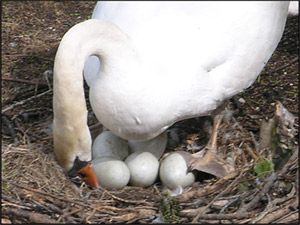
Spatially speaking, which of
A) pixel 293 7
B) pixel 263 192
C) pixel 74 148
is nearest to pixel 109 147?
pixel 74 148

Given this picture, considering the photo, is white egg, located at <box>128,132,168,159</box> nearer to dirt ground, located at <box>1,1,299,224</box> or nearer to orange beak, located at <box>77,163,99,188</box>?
dirt ground, located at <box>1,1,299,224</box>

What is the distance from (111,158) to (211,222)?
91 centimetres

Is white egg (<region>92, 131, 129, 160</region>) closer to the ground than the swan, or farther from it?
→ closer to the ground

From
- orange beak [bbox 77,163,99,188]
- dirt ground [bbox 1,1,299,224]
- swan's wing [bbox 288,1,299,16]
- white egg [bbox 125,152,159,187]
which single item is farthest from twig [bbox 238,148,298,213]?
swan's wing [bbox 288,1,299,16]

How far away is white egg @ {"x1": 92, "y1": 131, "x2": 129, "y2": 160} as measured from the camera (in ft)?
14.8

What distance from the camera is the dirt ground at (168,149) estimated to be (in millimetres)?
3965

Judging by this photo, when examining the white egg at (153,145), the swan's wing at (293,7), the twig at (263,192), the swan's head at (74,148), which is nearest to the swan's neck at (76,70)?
the swan's head at (74,148)

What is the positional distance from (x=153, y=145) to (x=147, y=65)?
2.67 ft

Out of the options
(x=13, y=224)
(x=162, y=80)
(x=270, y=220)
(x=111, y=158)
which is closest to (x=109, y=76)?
(x=162, y=80)

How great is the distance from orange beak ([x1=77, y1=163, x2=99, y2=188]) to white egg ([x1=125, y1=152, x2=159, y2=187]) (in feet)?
0.88

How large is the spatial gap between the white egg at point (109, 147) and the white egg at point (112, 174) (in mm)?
122

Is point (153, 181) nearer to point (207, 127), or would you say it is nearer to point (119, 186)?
point (119, 186)

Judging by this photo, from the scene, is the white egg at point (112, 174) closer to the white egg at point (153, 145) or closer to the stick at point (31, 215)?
the white egg at point (153, 145)

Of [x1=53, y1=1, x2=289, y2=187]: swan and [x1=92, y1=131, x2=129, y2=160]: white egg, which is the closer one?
[x1=53, y1=1, x2=289, y2=187]: swan
